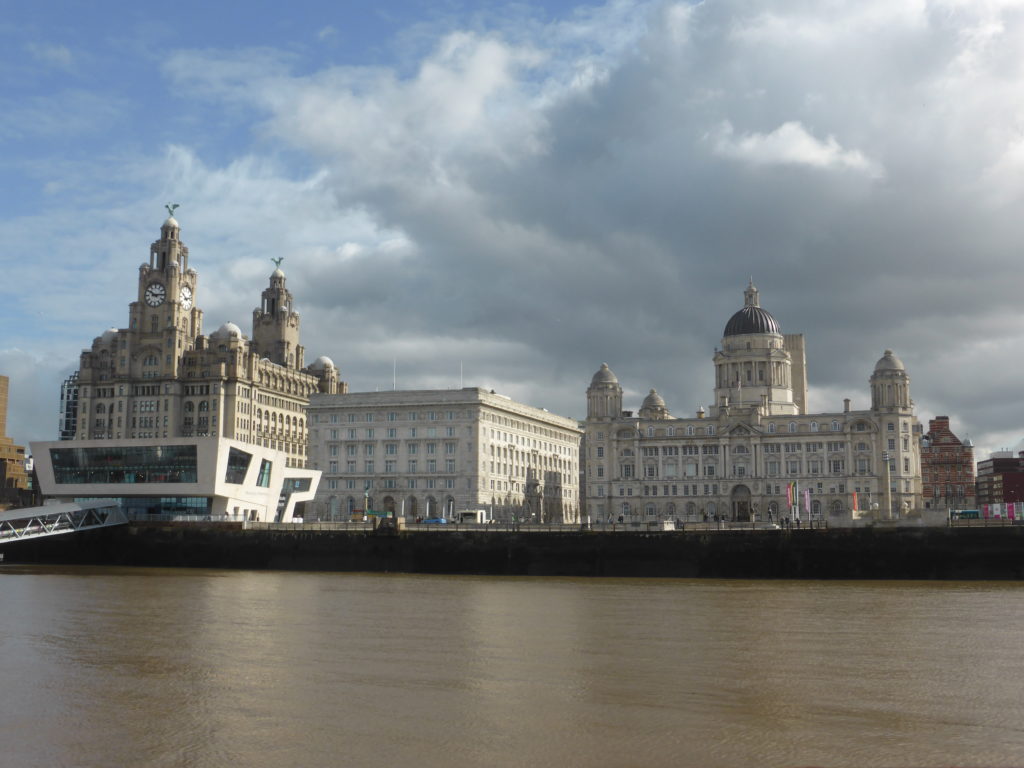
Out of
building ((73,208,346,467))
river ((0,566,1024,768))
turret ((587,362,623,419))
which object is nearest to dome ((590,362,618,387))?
turret ((587,362,623,419))

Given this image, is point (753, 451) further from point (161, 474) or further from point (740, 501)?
point (161, 474)

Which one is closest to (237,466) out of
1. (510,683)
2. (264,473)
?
(264,473)

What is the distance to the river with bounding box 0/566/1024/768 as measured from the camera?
27.4 m

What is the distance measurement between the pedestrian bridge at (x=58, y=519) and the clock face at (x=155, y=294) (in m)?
79.8

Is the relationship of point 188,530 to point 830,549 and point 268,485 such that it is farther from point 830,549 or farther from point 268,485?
point 830,549

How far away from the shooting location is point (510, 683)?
3631 cm

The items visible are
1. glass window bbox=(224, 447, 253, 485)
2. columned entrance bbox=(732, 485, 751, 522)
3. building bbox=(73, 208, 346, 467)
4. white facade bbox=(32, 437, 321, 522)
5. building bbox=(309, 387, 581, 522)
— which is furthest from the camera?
building bbox=(73, 208, 346, 467)

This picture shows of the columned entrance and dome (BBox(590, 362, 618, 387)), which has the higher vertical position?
dome (BBox(590, 362, 618, 387))

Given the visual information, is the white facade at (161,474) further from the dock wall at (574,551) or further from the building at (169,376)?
the building at (169,376)

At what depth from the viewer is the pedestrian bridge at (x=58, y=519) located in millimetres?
104062

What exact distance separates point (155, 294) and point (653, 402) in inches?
3524

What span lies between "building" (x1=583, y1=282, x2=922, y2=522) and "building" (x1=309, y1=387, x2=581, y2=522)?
1756 cm

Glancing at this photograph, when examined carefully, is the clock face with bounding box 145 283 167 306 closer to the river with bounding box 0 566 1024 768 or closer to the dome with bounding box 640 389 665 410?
the dome with bounding box 640 389 665 410

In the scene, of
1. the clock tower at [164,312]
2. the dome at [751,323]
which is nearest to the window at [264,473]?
the clock tower at [164,312]
